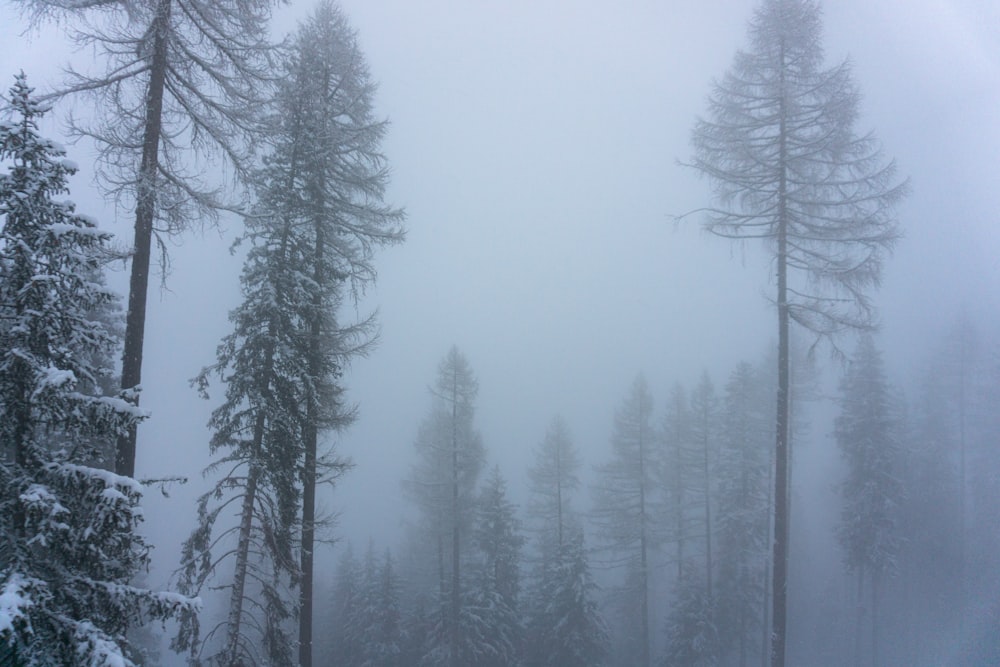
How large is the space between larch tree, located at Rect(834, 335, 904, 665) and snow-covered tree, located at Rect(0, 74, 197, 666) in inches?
1052

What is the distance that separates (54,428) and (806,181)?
14.1m

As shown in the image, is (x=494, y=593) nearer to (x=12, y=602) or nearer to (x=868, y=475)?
(x=868, y=475)

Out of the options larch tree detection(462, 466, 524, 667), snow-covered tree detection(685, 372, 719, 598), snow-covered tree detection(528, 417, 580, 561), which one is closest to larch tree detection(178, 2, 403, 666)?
larch tree detection(462, 466, 524, 667)

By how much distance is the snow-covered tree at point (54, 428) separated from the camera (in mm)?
4926

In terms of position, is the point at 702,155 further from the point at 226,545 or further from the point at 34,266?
the point at 226,545

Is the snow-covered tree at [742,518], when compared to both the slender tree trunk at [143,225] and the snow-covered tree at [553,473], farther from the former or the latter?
the slender tree trunk at [143,225]

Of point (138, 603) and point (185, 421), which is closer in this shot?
point (138, 603)

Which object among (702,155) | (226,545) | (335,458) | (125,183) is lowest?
(226,545)

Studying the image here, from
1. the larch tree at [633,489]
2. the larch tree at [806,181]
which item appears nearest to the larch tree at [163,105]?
the larch tree at [806,181]

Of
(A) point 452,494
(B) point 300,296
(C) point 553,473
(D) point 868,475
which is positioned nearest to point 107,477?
(B) point 300,296

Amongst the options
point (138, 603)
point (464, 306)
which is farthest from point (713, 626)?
point (464, 306)

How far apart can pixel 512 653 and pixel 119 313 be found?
18835 mm

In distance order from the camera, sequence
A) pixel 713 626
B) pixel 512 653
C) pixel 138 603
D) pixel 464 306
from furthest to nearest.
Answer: pixel 464 306 → pixel 713 626 → pixel 512 653 → pixel 138 603

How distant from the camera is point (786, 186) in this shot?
12.1 meters
